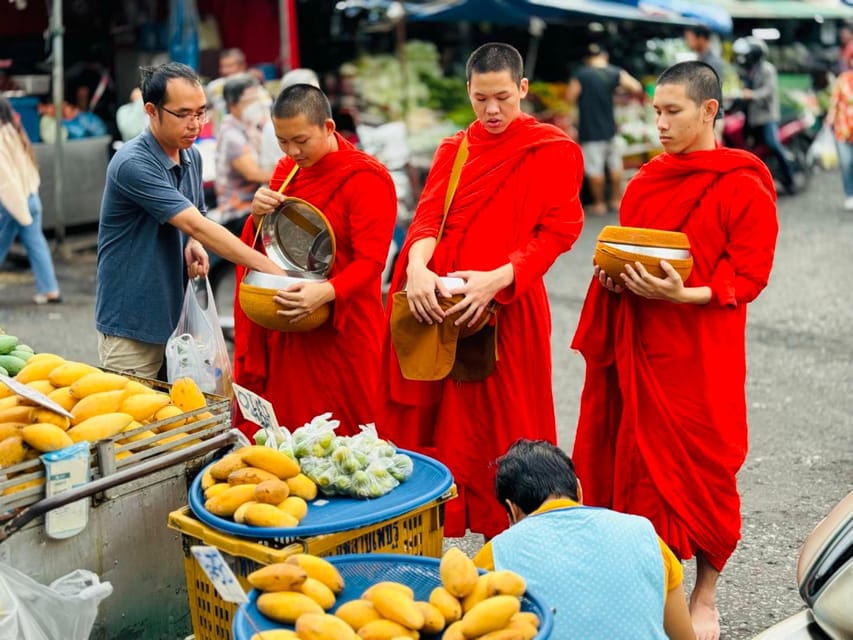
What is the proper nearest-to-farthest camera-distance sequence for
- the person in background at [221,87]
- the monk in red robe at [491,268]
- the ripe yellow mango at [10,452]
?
the ripe yellow mango at [10,452] → the monk in red robe at [491,268] → the person in background at [221,87]

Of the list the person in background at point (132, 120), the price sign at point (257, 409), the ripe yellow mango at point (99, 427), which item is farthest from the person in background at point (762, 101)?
the ripe yellow mango at point (99, 427)

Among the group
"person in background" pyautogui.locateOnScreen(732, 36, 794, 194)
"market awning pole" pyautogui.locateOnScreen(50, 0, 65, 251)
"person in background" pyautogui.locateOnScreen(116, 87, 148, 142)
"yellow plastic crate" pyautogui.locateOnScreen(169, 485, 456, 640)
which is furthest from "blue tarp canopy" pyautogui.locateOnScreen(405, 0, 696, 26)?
"yellow plastic crate" pyautogui.locateOnScreen(169, 485, 456, 640)

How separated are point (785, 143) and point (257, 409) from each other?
476 inches

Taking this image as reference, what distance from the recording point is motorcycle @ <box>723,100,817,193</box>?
13.6 meters

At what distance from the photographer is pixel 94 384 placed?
3281mm

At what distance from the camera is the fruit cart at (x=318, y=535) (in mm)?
2740

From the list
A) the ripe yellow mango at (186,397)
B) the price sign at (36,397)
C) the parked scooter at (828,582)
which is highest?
the price sign at (36,397)

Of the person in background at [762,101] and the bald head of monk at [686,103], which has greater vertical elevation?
the bald head of monk at [686,103]

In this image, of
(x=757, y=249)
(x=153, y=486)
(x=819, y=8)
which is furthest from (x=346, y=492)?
(x=819, y=8)

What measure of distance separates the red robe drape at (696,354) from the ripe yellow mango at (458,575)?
1.37 m

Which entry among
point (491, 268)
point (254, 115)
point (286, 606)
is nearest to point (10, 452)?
point (286, 606)

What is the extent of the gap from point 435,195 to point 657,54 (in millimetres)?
12419

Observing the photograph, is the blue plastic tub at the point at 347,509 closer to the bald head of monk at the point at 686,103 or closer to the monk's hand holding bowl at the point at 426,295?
the monk's hand holding bowl at the point at 426,295

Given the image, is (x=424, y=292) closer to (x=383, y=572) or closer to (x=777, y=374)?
(x=383, y=572)
